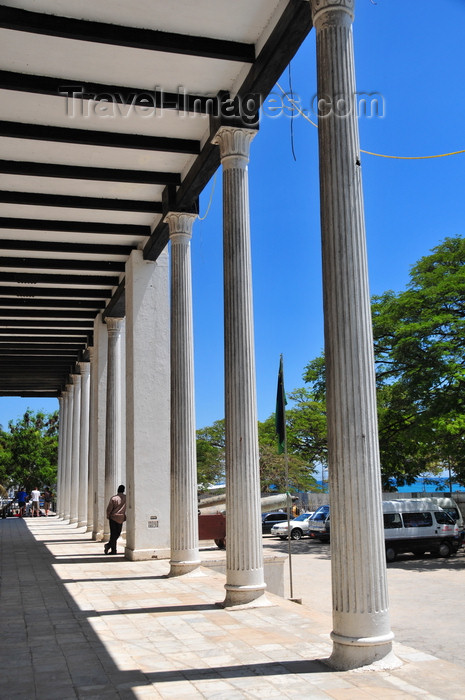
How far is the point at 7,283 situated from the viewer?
19766 mm

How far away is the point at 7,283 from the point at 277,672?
628 inches

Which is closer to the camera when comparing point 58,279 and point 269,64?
point 269,64

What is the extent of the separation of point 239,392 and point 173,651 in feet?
12.5

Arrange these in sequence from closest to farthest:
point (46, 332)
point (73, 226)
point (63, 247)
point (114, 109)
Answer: point (114, 109)
point (73, 226)
point (63, 247)
point (46, 332)

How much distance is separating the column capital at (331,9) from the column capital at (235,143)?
3.45 meters

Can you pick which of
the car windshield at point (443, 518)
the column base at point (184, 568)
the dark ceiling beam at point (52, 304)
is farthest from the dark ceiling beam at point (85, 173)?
the car windshield at point (443, 518)

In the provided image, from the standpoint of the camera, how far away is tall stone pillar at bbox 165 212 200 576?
1263 cm

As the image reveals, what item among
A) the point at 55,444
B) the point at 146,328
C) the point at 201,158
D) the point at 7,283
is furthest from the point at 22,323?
the point at 55,444

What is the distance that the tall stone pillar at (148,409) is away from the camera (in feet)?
52.6

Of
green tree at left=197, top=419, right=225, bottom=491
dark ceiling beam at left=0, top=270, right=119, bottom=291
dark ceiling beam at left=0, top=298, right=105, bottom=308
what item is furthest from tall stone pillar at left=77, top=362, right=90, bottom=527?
green tree at left=197, top=419, right=225, bottom=491

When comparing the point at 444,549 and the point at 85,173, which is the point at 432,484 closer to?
the point at 444,549

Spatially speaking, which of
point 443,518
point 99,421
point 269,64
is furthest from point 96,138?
point 443,518

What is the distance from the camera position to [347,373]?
6664 millimetres

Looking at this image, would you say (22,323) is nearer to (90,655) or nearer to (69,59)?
(69,59)
